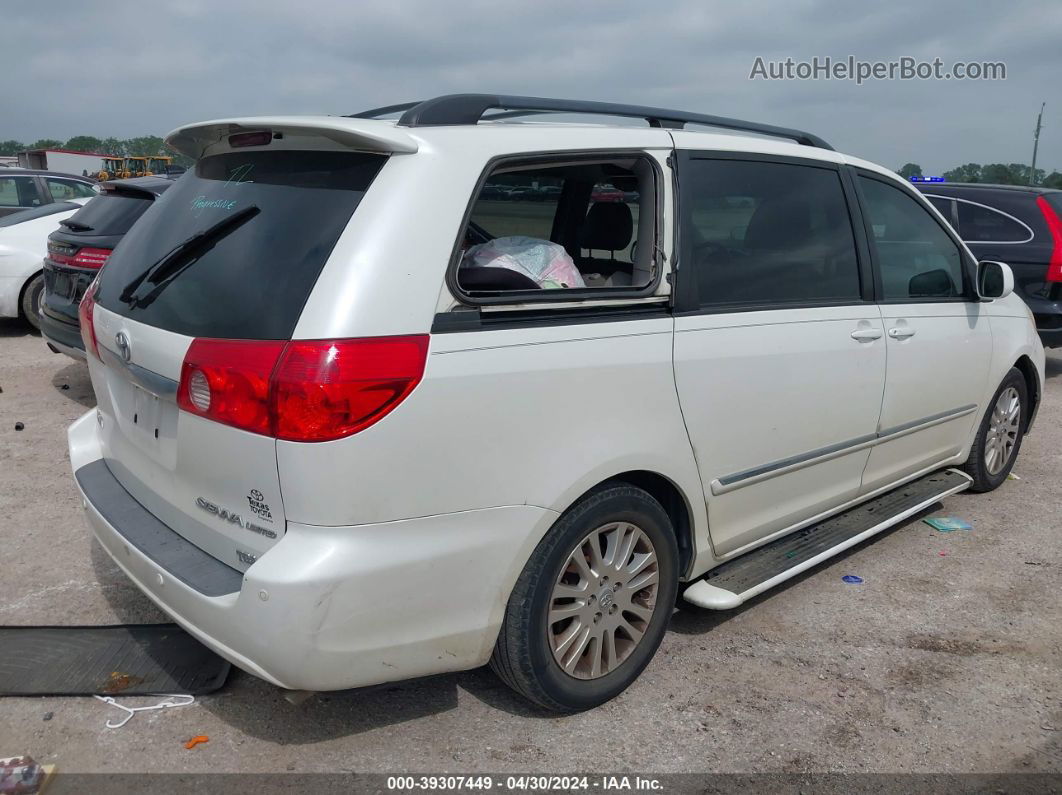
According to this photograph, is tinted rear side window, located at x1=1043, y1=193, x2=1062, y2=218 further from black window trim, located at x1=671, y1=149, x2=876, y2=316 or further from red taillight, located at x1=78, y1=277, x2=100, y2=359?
red taillight, located at x1=78, y1=277, x2=100, y2=359

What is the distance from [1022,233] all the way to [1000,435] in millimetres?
4124

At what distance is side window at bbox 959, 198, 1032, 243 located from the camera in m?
8.54

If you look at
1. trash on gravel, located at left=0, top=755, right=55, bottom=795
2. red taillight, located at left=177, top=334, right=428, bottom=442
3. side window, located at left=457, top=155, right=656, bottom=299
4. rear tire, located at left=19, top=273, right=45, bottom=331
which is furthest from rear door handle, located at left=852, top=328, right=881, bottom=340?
rear tire, located at left=19, top=273, right=45, bottom=331

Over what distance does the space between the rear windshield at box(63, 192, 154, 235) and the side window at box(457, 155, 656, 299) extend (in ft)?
11.8

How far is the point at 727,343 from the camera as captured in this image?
127 inches

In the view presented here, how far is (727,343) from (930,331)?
1643mm

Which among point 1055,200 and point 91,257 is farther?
point 1055,200

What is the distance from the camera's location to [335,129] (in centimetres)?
251

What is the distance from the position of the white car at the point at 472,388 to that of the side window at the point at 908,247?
0.28 meters

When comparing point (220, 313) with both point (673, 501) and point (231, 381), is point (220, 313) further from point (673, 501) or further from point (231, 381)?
point (673, 501)

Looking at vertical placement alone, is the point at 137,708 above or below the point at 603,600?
below

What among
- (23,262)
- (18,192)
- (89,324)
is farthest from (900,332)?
(18,192)

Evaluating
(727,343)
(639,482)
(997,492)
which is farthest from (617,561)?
(997,492)

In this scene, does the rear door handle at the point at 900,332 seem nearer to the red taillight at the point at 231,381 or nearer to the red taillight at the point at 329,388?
the red taillight at the point at 329,388
